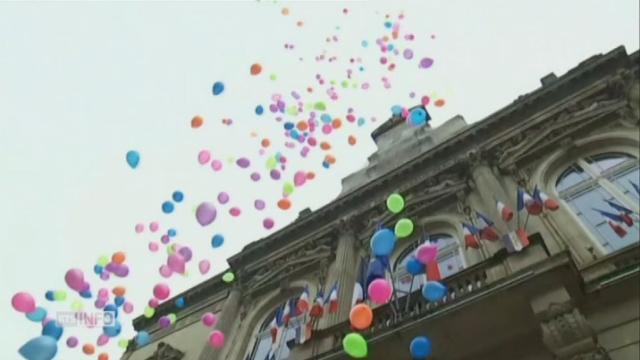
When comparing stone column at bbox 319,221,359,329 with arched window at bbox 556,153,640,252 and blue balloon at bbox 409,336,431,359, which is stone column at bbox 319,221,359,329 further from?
arched window at bbox 556,153,640,252

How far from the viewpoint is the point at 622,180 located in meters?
9.16

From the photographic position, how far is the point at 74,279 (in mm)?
9789

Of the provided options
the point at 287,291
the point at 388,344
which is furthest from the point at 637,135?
the point at 287,291

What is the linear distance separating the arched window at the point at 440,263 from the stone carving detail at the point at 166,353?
279 inches

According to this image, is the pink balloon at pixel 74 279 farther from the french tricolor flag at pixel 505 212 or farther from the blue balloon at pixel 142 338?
the french tricolor flag at pixel 505 212

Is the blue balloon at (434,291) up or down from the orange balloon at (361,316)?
up

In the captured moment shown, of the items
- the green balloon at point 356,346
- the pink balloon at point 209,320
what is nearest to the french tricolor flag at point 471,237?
the green balloon at point 356,346

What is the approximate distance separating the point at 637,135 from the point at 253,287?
10.7 meters

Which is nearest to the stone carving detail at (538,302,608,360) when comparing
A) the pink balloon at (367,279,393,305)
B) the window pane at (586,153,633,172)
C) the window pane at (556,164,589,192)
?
the pink balloon at (367,279,393,305)

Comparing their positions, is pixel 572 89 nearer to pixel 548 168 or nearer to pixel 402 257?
pixel 548 168

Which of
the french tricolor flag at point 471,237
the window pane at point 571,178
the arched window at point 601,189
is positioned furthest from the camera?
the window pane at point 571,178

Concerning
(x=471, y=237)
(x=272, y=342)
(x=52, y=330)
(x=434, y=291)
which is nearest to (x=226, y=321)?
(x=272, y=342)

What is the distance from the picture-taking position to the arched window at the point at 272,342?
1127 cm

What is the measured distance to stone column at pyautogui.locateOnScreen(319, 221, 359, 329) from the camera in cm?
1018
